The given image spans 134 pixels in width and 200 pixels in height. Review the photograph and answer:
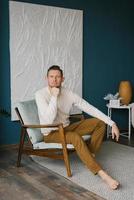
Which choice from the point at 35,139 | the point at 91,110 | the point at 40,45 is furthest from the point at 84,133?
the point at 40,45

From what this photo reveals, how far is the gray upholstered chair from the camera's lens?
309 centimetres

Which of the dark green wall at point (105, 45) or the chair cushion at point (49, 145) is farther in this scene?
the dark green wall at point (105, 45)

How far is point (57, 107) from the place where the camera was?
11.1ft

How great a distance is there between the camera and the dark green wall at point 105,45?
4.80 metres

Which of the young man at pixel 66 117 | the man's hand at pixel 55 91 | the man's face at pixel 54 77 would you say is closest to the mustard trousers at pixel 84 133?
the young man at pixel 66 117

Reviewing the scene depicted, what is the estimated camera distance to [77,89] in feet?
15.5

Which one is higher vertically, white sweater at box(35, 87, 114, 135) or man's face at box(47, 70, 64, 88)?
man's face at box(47, 70, 64, 88)

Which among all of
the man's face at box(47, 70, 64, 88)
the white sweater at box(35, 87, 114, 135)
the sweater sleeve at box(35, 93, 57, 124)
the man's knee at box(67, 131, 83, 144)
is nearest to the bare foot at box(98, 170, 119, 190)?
the man's knee at box(67, 131, 83, 144)

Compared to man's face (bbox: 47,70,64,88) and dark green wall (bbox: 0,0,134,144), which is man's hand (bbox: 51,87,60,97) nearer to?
man's face (bbox: 47,70,64,88)

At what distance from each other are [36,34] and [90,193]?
7.99 feet

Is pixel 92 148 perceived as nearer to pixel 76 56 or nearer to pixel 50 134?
pixel 50 134

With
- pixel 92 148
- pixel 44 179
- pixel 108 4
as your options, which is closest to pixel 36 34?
pixel 108 4

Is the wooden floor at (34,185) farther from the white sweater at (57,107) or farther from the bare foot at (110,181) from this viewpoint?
the white sweater at (57,107)

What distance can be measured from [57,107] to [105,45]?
2011mm
